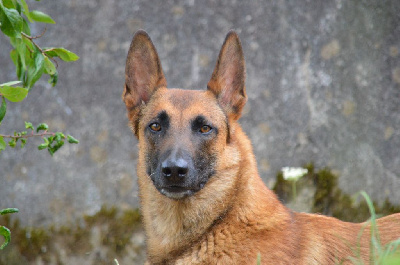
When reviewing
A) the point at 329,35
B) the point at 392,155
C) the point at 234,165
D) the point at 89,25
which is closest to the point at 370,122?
the point at 392,155

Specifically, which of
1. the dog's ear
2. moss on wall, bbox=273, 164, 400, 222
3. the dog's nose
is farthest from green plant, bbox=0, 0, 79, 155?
moss on wall, bbox=273, 164, 400, 222

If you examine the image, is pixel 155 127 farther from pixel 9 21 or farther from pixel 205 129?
pixel 9 21

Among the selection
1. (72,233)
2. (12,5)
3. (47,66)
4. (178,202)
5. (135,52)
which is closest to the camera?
(12,5)

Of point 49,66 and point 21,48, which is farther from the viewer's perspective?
point 49,66

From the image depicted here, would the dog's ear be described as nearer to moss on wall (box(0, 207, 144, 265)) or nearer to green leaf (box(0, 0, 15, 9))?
green leaf (box(0, 0, 15, 9))

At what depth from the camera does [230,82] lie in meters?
4.43

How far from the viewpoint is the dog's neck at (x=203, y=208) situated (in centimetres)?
394

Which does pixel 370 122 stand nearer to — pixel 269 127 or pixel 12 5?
pixel 269 127

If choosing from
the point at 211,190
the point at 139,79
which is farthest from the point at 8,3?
the point at 211,190

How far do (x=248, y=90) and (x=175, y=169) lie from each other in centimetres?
271

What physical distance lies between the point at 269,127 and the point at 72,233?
8.47ft

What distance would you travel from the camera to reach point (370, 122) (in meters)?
6.43

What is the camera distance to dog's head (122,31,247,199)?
156 inches

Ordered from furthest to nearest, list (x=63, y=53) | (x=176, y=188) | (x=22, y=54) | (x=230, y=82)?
(x=230, y=82), (x=176, y=188), (x=63, y=53), (x=22, y=54)
